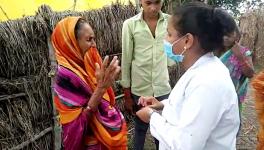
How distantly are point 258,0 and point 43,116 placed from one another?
12137 millimetres

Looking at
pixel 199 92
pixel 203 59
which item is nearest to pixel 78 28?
pixel 203 59

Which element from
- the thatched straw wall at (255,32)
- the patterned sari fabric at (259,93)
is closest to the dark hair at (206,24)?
the patterned sari fabric at (259,93)

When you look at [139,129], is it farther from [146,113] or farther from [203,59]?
[203,59]

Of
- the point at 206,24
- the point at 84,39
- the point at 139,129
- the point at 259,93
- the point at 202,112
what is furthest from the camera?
the point at 139,129

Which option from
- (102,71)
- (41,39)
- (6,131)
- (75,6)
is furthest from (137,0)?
(102,71)

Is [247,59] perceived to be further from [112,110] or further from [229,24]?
[229,24]

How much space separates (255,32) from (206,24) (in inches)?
411

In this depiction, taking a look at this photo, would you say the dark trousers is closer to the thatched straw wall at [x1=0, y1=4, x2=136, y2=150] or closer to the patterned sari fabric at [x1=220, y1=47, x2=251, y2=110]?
the patterned sari fabric at [x1=220, y1=47, x2=251, y2=110]

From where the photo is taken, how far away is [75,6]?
501 centimetres

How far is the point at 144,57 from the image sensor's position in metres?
4.06

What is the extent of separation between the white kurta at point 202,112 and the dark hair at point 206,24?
0.08 metres

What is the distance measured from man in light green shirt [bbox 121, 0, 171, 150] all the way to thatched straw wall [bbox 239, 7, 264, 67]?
8.15 m

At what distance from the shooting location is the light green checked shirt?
4020 mm

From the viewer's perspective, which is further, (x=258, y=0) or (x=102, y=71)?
(x=258, y=0)
